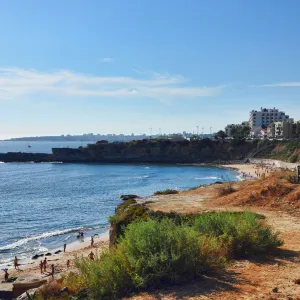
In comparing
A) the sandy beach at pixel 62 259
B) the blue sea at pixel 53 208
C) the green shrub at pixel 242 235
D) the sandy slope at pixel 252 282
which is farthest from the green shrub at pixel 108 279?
the blue sea at pixel 53 208

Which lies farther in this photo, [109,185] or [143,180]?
[143,180]

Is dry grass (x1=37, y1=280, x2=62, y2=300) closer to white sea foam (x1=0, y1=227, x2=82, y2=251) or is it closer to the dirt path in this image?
the dirt path

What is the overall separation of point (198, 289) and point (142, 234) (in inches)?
75.7

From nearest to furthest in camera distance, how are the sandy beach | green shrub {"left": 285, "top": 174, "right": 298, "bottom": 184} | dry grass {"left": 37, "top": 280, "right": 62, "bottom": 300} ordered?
dry grass {"left": 37, "top": 280, "right": 62, "bottom": 300} < the sandy beach < green shrub {"left": 285, "top": 174, "right": 298, "bottom": 184}

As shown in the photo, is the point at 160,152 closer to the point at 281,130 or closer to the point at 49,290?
the point at 281,130

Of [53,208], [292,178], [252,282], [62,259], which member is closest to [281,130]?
[53,208]

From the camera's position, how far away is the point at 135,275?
9.36m

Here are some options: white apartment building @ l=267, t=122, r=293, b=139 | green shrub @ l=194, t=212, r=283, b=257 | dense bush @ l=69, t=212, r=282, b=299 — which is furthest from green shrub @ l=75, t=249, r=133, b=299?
white apartment building @ l=267, t=122, r=293, b=139

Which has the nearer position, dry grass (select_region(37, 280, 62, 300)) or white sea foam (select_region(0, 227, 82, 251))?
dry grass (select_region(37, 280, 62, 300))

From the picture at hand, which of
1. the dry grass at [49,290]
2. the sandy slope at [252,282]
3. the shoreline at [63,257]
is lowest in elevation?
the shoreline at [63,257]

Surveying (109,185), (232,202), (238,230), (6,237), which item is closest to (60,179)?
(109,185)

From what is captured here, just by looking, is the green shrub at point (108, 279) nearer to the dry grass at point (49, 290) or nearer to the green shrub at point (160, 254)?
the green shrub at point (160, 254)

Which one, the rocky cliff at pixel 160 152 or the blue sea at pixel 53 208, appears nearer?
the blue sea at pixel 53 208

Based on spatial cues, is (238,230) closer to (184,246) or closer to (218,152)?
(184,246)
